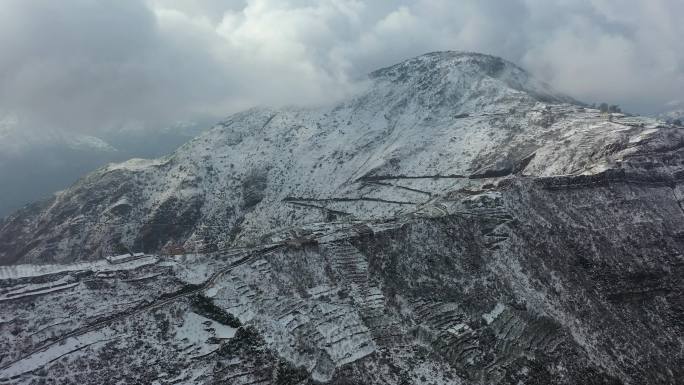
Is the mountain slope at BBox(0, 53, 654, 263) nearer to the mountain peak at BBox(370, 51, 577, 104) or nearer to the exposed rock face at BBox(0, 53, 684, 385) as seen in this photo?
the mountain peak at BBox(370, 51, 577, 104)

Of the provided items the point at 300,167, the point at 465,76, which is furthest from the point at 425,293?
the point at 465,76

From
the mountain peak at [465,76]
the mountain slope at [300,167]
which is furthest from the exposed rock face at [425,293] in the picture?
the mountain peak at [465,76]

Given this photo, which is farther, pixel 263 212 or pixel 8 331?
pixel 263 212

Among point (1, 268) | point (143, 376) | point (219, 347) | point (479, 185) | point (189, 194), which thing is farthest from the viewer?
point (189, 194)

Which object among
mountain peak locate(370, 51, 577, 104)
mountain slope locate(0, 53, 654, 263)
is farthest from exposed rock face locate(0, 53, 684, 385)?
mountain peak locate(370, 51, 577, 104)

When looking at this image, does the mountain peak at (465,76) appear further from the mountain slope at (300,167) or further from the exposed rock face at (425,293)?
the exposed rock face at (425,293)

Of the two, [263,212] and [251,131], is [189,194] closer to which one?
[263,212]

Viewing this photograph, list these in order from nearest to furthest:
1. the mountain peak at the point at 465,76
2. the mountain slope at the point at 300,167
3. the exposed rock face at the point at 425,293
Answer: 1. the exposed rock face at the point at 425,293
2. the mountain slope at the point at 300,167
3. the mountain peak at the point at 465,76

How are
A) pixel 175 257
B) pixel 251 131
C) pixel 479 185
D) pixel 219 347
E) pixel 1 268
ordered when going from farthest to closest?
pixel 251 131 → pixel 479 185 → pixel 175 257 → pixel 1 268 → pixel 219 347

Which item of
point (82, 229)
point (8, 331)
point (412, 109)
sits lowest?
point (8, 331)

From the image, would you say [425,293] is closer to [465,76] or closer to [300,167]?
[300,167]

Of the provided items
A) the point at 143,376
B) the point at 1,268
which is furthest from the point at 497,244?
the point at 1,268
